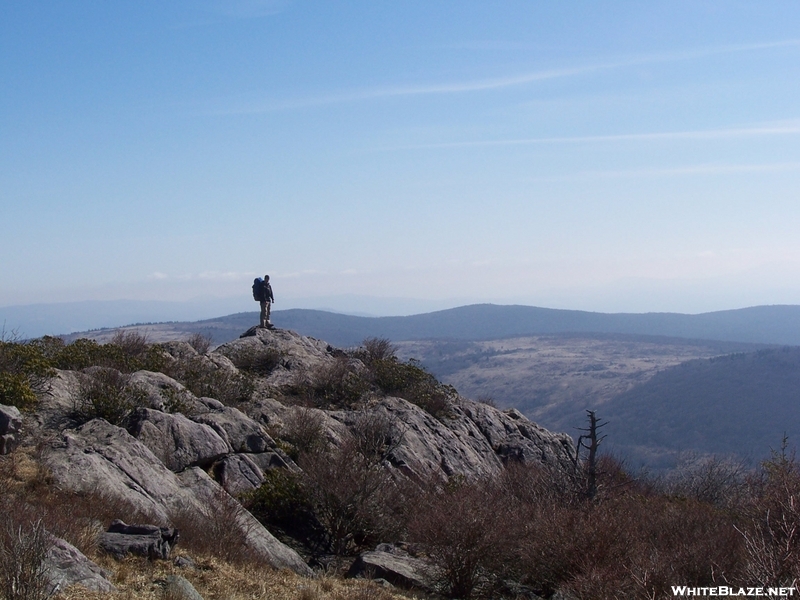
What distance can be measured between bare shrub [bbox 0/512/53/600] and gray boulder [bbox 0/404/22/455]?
255 inches

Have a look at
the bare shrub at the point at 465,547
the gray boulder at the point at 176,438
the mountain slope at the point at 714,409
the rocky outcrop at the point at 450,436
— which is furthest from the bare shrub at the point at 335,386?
the mountain slope at the point at 714,409

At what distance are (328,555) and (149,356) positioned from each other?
11227 mm

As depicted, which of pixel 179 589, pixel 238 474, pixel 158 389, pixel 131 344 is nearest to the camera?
pixel 179 589

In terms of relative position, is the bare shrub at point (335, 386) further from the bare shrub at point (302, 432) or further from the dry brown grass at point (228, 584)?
the dry brown grass at point (228, 584)

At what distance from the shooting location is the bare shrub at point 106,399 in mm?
15508

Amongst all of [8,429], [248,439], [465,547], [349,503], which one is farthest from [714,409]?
[8,429]

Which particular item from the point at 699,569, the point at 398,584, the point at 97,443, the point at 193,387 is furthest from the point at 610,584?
the point at 193,387

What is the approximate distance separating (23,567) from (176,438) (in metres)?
9.05

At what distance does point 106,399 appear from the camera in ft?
51.7

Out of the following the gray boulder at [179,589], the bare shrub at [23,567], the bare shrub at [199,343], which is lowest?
the gray boulder at [179,589]

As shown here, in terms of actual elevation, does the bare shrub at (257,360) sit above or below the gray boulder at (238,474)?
above

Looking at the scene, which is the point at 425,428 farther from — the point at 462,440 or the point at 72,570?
the point at 72,570

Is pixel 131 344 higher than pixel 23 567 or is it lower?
higher

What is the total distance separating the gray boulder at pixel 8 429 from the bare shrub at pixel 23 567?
6483 millimetres
